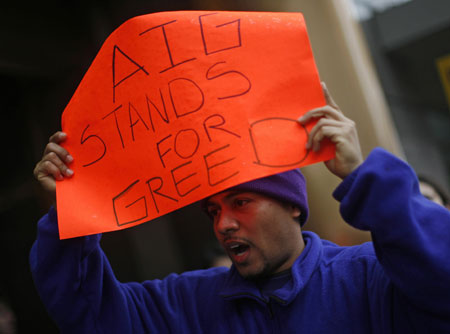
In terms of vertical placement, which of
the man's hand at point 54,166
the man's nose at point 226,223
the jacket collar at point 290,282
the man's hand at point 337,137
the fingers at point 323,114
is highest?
the man's hand at point 54,166

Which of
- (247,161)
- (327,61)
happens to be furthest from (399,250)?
(327,61)

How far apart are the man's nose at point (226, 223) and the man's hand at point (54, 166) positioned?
1.28ft

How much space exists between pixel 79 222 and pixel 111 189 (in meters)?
0.11

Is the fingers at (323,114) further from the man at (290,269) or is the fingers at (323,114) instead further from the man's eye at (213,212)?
the man's eye at (213,212)

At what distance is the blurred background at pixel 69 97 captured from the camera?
2.10 meters

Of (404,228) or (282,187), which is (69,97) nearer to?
(282,187)

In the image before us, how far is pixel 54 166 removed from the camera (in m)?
1.07

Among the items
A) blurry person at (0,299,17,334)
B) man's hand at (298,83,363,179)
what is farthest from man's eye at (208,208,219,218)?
blurry person at (0,299,17,334)

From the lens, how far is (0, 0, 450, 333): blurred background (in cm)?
210

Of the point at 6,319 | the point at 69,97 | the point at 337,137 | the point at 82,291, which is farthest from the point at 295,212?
the point at 6,319

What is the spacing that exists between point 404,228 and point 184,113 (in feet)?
1.70

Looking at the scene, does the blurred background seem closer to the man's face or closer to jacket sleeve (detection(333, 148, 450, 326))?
the man's face

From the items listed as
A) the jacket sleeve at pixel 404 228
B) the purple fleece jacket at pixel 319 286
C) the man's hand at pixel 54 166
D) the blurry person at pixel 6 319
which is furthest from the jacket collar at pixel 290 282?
the blurry person at pixel 6 319

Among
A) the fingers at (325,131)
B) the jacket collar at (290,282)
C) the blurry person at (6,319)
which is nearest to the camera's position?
the fingers at (325,131)
